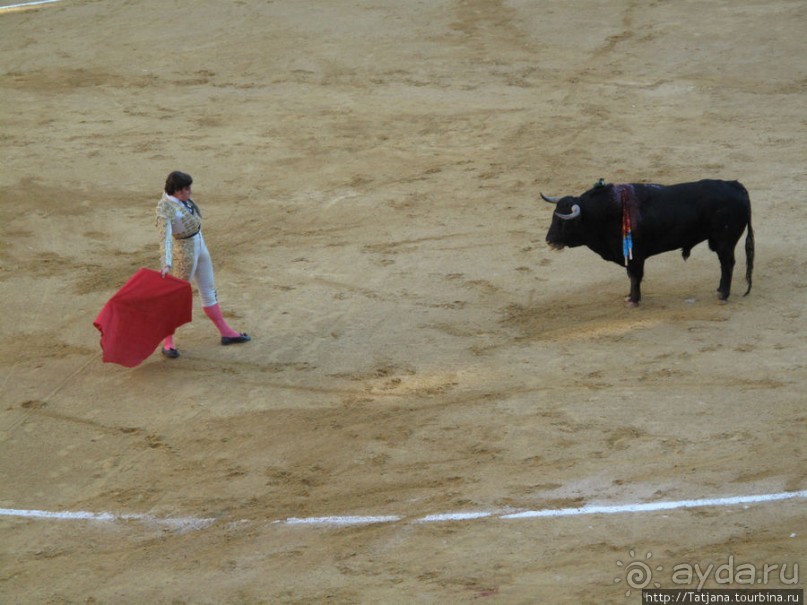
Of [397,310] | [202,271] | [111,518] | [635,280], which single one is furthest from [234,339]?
[635,280]

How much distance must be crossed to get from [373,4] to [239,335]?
417 inches

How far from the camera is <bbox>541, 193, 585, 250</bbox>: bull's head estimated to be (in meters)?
10.2

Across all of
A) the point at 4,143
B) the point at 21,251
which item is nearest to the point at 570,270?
the point at 21,251

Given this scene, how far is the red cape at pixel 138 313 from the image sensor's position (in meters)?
9.45

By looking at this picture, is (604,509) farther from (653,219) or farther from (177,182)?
(177,182)

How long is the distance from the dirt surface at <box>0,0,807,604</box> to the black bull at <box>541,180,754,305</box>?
0.53 m

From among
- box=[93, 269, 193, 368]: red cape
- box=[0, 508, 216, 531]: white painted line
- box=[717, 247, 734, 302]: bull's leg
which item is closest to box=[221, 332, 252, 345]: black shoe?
box=[93, 269, 193, 368]: red cape

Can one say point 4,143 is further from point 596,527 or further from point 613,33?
point 596,527

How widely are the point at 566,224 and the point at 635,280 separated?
746 mm

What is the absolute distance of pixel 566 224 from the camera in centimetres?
1025

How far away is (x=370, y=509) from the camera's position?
7.53 m

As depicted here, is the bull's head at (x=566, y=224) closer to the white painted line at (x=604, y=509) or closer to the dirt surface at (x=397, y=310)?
the dirt surface at (x=397, y=310)

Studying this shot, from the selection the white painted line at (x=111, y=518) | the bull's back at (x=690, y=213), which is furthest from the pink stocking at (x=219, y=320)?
the bull's back at (x=690, y=213)

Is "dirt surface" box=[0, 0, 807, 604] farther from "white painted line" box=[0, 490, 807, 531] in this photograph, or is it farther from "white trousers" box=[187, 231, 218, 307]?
"white trousers" box=[187, 231, 218, 307]
